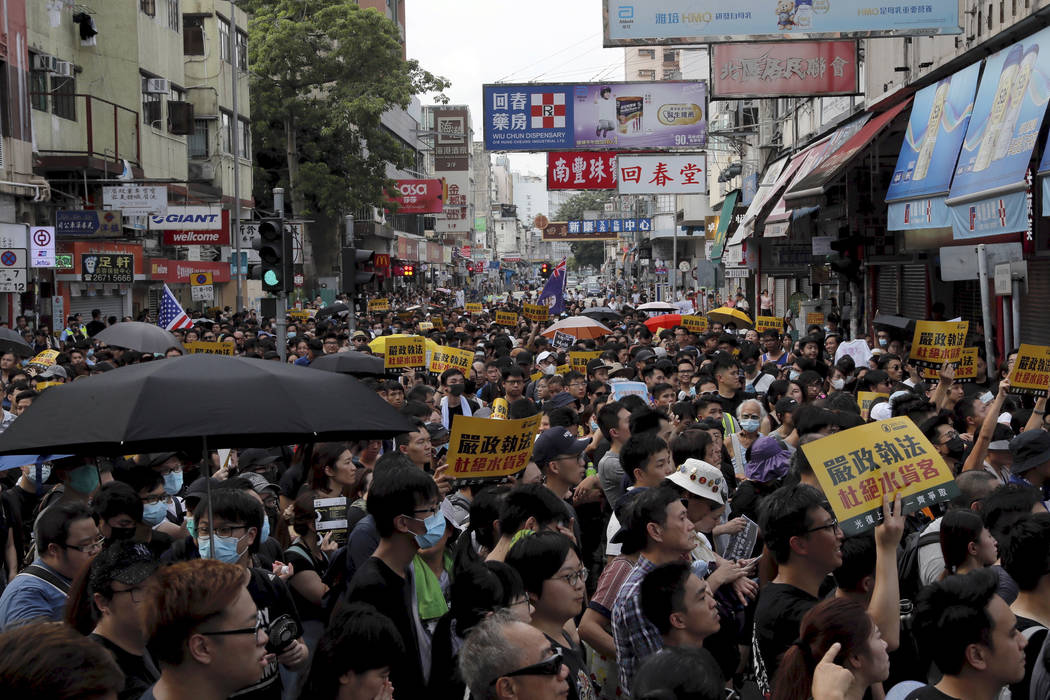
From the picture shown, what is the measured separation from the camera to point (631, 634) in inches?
178

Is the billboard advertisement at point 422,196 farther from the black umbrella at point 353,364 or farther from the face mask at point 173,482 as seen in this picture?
the face mask at point 173,482

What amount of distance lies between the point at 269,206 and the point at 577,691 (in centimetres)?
4956

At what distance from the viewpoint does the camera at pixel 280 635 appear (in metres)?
4.17

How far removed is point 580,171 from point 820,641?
93.9ft

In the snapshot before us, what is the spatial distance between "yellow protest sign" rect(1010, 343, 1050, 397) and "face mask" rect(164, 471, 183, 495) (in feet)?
21.5

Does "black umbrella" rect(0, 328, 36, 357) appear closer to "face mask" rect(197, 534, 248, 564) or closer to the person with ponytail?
"face mask" rect(197, 534, 248, 564)

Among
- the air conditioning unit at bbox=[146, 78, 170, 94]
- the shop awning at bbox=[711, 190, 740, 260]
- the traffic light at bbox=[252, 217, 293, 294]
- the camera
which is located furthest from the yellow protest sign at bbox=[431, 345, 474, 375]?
the shop awning at bbox=[711, 190, 740, 260]

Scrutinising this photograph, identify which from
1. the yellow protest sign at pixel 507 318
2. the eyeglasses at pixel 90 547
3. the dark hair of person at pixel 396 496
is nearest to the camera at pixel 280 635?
the dark hair of person at pixel 396 496

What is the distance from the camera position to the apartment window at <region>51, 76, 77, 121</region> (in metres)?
27.0

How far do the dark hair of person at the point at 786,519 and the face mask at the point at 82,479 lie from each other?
4.19 metres

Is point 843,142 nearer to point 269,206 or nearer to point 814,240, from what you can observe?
point 814,240

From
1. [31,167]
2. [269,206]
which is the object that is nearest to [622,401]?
[31,167]

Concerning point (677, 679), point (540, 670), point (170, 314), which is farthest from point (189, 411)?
point (170, 314)

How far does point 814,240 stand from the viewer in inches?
911
